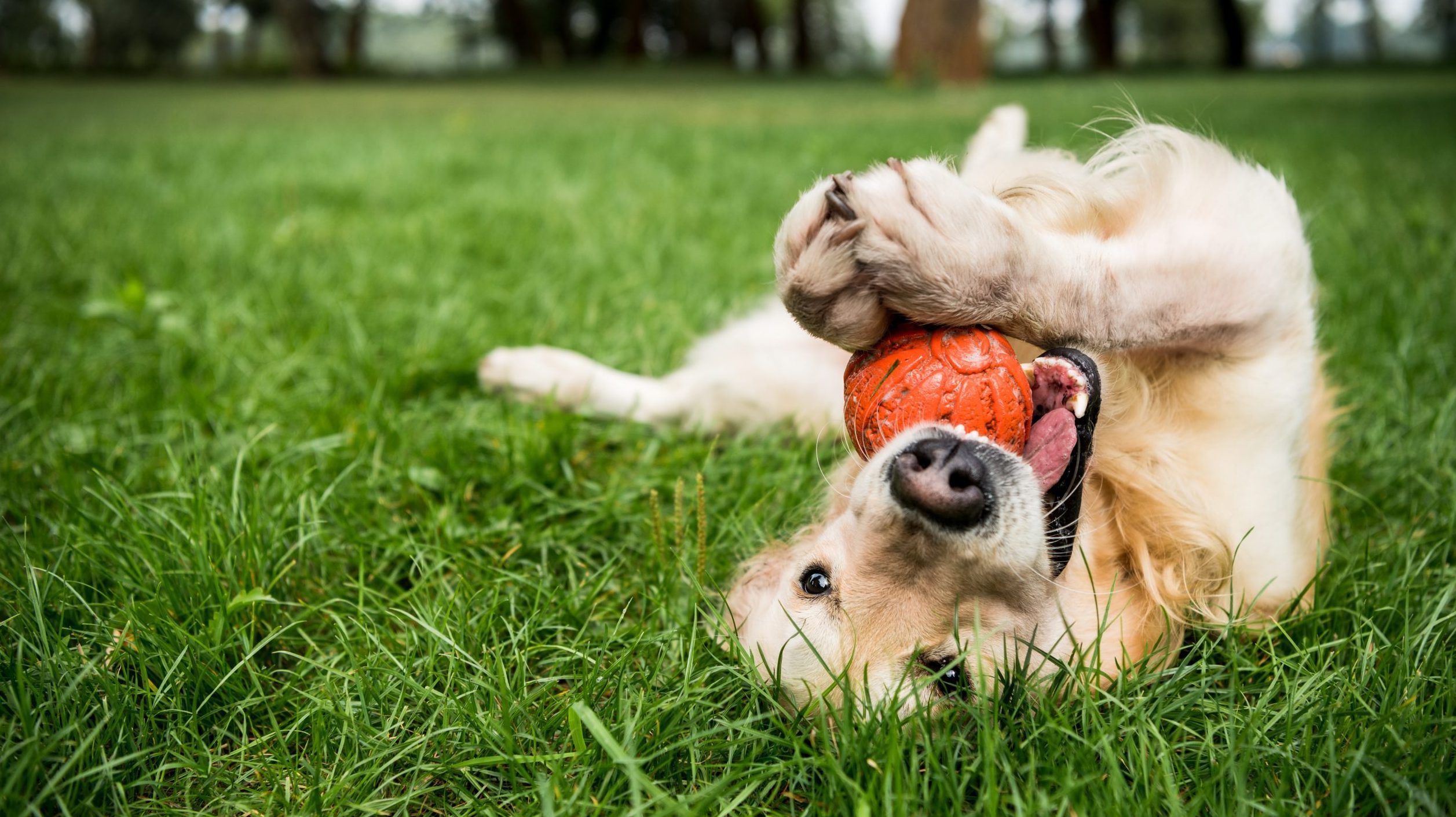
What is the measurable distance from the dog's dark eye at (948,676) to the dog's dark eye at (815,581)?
21 centimetres

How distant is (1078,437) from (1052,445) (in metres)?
0.06

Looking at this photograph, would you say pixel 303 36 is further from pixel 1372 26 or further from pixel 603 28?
pixel 1372 26

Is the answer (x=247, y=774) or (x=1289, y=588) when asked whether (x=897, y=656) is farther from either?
(x=247, y=774)

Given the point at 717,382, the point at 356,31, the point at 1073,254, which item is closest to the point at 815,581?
the point at 1073,254

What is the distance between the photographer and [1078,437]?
1690 millimetres

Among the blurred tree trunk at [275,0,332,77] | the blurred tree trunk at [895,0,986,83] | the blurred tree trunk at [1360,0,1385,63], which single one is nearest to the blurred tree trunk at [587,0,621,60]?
the blurred tree trunk at [275,0,332,77]

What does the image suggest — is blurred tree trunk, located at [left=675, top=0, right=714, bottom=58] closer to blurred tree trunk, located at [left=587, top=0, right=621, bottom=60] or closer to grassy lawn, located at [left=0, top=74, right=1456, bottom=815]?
blurred tree trunk, located at [left=587, top=0, right=621, bottom=60]

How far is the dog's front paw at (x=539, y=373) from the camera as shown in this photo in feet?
9.25

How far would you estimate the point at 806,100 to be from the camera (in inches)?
544

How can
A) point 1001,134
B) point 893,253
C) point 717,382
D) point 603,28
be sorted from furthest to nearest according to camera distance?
point 603,28 → point 1001,134 → point 717,382 → point 893,253

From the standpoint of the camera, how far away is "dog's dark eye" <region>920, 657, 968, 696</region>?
5.13ft

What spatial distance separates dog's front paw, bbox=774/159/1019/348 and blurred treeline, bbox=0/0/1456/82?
1342 centimetres

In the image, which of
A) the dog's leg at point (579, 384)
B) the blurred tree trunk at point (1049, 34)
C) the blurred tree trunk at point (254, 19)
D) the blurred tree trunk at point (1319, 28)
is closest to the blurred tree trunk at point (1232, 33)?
the blurred tree trunk at point (1049, 34)

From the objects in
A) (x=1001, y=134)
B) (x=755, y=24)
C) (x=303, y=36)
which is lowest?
(x=1001, y=134)
